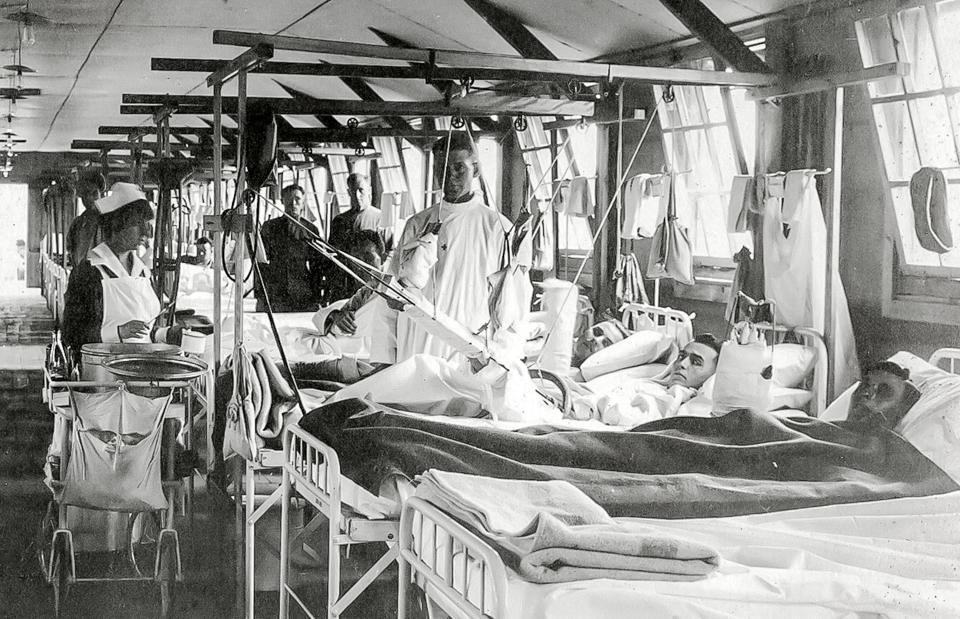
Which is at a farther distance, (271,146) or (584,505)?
(271,146)

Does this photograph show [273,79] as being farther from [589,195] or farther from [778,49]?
[778,49]

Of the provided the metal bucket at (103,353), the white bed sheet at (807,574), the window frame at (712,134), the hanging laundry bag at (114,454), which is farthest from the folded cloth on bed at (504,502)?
the window frame at (712,134)

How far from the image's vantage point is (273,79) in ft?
27.0

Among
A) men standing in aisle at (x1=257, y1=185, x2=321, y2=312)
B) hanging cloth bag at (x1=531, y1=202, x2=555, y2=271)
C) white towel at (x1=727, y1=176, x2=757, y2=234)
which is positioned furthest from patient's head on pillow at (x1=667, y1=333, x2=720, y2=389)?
men standing in aisle at (x1=257, y1=185, x2=321, y2=312)

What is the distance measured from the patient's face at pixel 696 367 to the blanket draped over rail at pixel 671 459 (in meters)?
1.43

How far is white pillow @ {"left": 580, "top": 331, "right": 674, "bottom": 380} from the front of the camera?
4.77 metres

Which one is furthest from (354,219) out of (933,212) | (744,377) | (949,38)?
(933,212)

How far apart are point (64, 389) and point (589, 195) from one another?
3053 mm

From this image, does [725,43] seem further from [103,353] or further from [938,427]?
[103,353]

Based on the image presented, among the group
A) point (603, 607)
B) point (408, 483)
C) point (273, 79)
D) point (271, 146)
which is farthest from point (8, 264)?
point (603, 607)

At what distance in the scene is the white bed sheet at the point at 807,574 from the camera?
1784 millimetres

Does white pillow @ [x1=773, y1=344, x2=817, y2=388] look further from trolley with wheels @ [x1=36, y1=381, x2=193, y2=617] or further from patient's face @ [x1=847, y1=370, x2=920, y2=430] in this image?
trolley with wheels @ [x1=36, y1=381, x2=193, y2=617]

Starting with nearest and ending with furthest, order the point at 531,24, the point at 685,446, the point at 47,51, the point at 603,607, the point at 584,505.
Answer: the point at 603,607 < the point at 584,505 < the point at 685,446 < the point at 531,24 < the point at 47,51

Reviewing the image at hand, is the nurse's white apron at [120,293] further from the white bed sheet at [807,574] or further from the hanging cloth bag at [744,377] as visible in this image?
the white bed sheet at [807,574]
